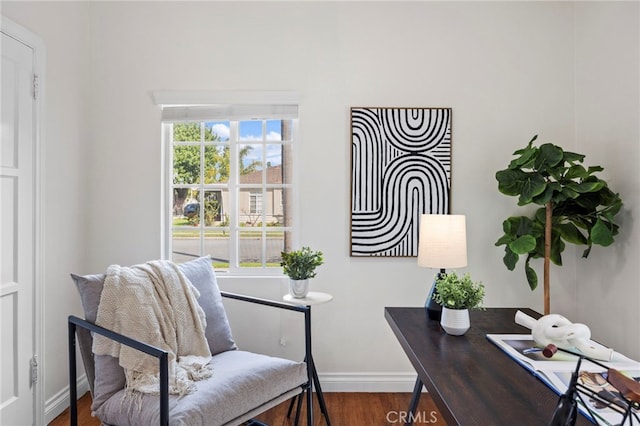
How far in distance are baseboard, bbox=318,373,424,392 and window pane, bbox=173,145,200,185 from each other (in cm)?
→ 162

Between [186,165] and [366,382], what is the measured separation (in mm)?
1936

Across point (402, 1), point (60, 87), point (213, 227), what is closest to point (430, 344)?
point (213, 227)

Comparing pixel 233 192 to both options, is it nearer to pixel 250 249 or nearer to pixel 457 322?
pixel 250 249

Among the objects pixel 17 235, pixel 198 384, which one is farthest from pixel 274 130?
pixel 198 384

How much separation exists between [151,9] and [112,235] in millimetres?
1531

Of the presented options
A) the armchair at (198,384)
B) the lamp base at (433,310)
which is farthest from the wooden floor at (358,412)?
the lamp base at (433,310)

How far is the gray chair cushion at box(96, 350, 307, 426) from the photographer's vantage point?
1503mm

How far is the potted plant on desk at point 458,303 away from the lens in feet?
5.14

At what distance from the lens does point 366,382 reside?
2768 millimetres

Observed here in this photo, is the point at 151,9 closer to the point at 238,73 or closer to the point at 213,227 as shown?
the point at 238,73

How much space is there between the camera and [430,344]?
1.49 metres

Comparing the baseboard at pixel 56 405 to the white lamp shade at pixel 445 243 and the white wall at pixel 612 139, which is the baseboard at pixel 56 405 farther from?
the white wall at pixel 612 139

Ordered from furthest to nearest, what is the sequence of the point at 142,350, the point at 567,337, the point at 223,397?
the point at 223,397 < the point at 142,350 < the point at 567,337

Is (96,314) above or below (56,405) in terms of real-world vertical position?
above
